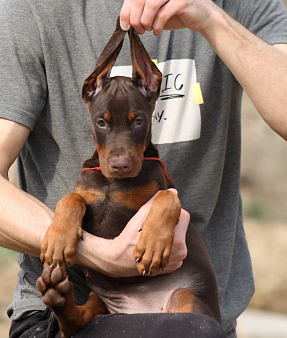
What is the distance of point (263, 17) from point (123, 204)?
158 cm

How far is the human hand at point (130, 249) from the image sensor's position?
A: 6.92 ft

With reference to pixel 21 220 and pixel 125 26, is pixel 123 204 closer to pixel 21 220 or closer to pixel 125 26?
pixel 21 220

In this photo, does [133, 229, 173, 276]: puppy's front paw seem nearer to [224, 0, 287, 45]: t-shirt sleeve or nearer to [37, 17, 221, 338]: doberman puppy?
[37, 17, 221, 338]: doberman puppy

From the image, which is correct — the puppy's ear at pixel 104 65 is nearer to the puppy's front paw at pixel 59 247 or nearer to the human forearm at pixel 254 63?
the human forearm at pixel 254 63

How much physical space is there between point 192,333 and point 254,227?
616 cm

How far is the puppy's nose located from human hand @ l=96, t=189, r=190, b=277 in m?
0.25

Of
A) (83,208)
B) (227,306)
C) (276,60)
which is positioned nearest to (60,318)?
(83,208)

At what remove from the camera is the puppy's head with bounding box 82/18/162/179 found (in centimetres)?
210


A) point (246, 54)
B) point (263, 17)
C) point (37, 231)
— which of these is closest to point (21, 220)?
point (37, 231)

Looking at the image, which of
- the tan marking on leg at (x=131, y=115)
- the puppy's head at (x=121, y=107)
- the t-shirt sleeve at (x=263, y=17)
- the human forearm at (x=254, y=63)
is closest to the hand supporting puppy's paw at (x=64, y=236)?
the puppy's head at (x=121, y=107)

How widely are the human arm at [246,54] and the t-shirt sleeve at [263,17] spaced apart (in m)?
0.20

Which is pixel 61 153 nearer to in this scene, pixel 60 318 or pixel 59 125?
pixel 59 125

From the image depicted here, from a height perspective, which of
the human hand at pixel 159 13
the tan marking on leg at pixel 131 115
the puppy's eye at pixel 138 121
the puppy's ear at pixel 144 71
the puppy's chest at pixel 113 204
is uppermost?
the human hand at pixel 159 13

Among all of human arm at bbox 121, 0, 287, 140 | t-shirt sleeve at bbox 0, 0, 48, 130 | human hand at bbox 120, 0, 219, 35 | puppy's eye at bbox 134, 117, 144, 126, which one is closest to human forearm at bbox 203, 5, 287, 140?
human arm at bbox 121, 0, 287, 140
